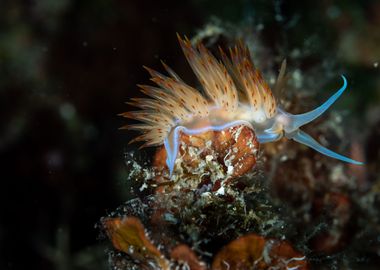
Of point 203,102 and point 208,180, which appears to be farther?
point 203,102

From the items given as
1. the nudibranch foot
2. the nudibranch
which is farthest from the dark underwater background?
the nudibranch foot

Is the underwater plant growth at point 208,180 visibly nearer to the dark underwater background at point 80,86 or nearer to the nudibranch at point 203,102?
the nudibranch at point 203,102

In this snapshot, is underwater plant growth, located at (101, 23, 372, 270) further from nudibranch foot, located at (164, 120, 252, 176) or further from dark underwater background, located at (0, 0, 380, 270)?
dark underwater background, located at (0, 0, 380, 270)

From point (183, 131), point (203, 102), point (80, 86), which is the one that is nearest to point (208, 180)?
point (183, 131)

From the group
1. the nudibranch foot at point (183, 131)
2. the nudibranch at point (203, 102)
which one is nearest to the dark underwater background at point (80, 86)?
the nudibranch at point (203, 102)

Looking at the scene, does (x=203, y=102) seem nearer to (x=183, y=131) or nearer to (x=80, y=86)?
(x=183, y=131)

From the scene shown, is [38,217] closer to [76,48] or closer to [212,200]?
[76,48]
